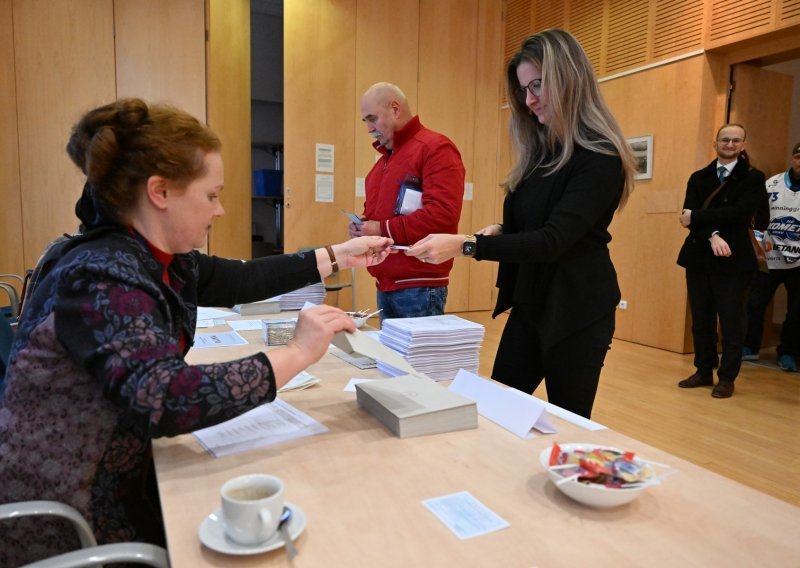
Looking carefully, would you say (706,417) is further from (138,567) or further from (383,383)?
(138,567)

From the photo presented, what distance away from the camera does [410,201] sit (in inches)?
98.7

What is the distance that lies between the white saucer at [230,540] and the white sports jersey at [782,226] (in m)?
4.99

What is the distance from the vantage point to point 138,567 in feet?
3.67

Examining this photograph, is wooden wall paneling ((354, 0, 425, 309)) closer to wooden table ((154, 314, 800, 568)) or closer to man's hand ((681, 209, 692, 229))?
man's hand ((681, 209, 692, 229))

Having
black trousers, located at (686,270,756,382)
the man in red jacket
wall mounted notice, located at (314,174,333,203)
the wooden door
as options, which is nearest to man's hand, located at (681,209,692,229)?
black trousers, located at (686,270,756,382)

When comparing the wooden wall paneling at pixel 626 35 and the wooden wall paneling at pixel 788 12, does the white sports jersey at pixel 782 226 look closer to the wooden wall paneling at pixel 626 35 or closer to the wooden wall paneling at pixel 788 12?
the wooden wall paneling at pixel 788 12

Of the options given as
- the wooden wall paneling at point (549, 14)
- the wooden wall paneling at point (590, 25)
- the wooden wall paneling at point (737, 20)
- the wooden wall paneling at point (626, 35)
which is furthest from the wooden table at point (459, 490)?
the wooden wall paneling at point (549, 14)

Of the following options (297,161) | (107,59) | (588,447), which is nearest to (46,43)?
(107,59)

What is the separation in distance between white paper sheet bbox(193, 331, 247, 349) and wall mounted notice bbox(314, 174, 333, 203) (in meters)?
3.92

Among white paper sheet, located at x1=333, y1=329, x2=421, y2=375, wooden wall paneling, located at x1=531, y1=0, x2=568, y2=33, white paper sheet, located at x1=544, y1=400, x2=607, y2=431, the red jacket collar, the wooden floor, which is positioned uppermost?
wooden wall paneling, located at x1=531, y1=0, x2=568, y2=33

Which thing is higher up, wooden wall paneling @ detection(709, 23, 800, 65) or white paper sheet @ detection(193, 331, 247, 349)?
wooden wall paneling @ detection(709, 23, 800, 65)

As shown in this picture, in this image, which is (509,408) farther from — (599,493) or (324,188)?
(324,188)

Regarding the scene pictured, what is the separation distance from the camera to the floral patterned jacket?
0.91 m

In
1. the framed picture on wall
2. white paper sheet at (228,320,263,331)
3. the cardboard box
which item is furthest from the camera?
the cardboard box
